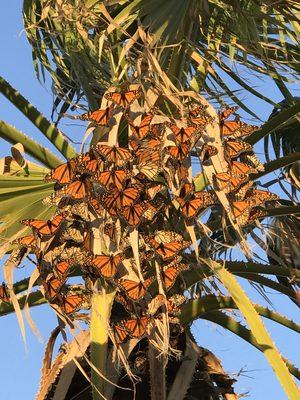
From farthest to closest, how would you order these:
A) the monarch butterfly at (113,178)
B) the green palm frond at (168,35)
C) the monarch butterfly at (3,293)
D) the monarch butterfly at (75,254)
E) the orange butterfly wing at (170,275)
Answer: the green palm frond at (168,35), the monarch butterfly at (3,293), the orange butterfly wing at (170,275), the monarch butterfly at (75,254), the monarch butterfly at (113,178)

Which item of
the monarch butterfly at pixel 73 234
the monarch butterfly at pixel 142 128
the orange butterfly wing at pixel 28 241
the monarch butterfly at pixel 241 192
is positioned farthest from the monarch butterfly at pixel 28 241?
the monarch butterfly at pixel 241 192

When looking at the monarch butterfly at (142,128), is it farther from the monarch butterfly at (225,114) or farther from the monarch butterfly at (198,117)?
the monarch butterfly at (225,114)

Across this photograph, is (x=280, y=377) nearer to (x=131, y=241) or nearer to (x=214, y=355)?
(x=131, y=241)

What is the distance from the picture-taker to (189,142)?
9.68ft

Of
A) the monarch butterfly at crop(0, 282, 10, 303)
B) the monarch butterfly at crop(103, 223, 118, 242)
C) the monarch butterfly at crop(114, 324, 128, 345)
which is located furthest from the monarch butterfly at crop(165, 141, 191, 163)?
the monarch butterfly at crop(0, 282, 10, 303)

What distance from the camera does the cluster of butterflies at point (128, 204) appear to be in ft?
9.39

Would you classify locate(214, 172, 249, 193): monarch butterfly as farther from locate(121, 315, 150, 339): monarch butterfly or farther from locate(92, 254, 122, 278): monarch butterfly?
locate(121, 315, 150, 339): monarch butterfly

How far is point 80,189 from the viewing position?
2.94 meters

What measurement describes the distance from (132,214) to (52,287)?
386 millimetres

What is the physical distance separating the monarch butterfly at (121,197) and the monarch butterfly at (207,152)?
0.29 m

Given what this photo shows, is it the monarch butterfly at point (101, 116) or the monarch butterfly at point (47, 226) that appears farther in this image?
the monarch butterfly at point (101, 116)

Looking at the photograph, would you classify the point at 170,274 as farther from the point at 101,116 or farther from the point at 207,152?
the point at 101,116

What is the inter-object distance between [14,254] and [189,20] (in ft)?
5.47

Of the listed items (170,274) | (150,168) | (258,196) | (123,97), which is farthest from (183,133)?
(170,274)
